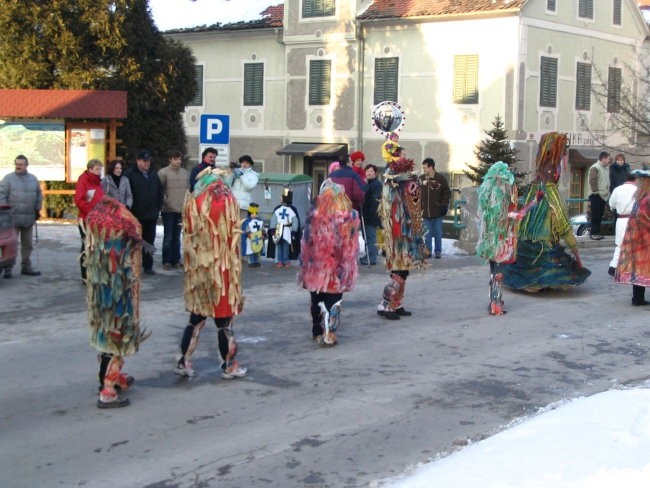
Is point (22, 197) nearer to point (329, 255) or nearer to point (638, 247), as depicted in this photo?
point (329, 255)

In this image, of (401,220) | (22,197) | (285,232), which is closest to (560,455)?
(401,220)

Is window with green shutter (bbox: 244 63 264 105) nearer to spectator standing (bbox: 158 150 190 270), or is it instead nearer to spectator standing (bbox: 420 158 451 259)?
spectator standing (bbox: 420 158 451 259)

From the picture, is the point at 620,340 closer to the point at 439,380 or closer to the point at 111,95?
the point at 439,380

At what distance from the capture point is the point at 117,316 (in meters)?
7.39

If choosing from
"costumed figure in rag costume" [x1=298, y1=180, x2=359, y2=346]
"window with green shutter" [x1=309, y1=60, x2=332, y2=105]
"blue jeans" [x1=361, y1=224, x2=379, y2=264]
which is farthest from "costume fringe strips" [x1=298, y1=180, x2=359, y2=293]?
"window with green shutter" [x1=309, y1=60, x2=332, y2=105]

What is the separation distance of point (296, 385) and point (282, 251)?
24.0ft

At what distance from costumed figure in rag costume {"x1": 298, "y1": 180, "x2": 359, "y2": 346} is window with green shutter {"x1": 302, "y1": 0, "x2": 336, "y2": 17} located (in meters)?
25.3

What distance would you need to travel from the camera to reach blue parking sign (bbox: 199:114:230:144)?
1470 centimetres

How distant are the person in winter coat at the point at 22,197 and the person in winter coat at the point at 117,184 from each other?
1.08 meters

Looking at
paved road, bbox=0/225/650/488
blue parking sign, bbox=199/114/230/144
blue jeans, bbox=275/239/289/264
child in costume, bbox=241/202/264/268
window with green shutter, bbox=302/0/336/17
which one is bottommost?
paved road, bbox=0/225/650/488

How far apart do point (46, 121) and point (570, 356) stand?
11993 mm

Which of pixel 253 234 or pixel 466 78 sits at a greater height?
pixel 466 78

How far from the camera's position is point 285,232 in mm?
15062

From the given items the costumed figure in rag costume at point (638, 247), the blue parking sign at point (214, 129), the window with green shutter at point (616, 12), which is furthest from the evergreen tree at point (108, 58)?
the window with green shutter at point (616, 12)
